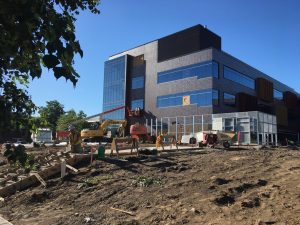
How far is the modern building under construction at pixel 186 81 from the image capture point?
5231 centimetres

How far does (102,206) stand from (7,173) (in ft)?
24.6

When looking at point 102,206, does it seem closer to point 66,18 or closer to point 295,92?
point 66,18

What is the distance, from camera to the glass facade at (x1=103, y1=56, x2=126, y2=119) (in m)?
64.2

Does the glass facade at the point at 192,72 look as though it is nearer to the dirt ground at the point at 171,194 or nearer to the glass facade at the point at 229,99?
the glass facade at the point at 229,99

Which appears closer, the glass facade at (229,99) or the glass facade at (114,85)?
the glass facade at (229,99)

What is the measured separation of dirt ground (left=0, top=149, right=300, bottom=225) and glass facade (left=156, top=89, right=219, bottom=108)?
3383cm

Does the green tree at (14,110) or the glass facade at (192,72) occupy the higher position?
the glass facade at (192,72)

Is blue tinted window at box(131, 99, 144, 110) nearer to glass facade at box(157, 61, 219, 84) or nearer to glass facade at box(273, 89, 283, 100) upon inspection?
glass facade at box(157, 61, 219, 84)

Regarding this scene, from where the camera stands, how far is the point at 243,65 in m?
59.6

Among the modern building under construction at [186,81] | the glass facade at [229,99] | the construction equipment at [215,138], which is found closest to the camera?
the construction equipment at [215,138]

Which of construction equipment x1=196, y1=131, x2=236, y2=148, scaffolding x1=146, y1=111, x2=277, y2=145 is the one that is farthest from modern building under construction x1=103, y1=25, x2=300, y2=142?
construction equipment x1=196, y1=131, x2=236, y2=148

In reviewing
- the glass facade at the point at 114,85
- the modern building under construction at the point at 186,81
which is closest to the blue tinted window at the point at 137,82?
the modern building under construction at the point at 186,81

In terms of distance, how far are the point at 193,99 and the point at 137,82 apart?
43.9ft

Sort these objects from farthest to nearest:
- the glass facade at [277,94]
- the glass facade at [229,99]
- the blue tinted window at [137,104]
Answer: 1. the glass facade at [277,94]
2. the blue tinted window at [137,104]
3. the glass facade at [229,99]
